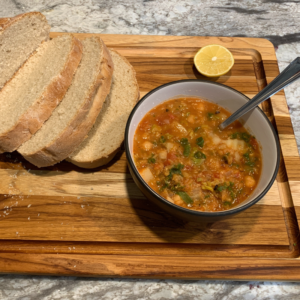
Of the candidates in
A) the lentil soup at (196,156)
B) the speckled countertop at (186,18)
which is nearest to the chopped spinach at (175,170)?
the lentil soup at (196,156)

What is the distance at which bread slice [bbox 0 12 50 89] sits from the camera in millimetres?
3236

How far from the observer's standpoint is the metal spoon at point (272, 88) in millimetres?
2172

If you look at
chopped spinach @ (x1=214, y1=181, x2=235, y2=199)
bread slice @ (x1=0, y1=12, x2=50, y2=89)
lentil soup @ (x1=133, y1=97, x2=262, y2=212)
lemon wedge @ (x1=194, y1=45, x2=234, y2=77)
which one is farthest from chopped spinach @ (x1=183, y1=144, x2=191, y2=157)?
bread slice @ (x1=0, y1=12, x2=50, y2=89)

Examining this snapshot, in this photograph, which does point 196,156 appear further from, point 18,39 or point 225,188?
point 18,39

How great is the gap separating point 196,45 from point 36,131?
228 cm

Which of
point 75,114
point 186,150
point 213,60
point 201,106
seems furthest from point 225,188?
point 213,60

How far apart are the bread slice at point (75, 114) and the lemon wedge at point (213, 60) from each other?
1102 millimetres

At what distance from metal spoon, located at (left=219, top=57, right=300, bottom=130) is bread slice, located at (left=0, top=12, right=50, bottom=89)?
2.39m

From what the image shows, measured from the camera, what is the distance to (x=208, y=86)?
2.67 meters

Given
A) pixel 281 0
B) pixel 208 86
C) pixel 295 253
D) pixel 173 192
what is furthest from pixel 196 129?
pixel 281 0

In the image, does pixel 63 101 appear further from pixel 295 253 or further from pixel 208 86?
pixel 295 253

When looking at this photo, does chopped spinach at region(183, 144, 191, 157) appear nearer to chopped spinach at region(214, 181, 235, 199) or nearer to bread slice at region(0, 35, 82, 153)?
chopped spinach at region(214, 181, 235, 199)

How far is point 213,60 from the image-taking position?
3445 millimetres

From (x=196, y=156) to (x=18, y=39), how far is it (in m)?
2.55
